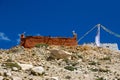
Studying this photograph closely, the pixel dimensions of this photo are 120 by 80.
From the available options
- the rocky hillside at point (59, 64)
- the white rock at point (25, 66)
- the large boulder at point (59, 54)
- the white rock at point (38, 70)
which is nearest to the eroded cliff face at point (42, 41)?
the rocky hillside at point (59, 64)

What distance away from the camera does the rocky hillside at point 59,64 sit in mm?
25141

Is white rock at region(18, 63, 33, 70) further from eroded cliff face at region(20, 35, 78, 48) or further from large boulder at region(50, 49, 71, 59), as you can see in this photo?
eroded cliff face at region(20, 35, 78, 48)

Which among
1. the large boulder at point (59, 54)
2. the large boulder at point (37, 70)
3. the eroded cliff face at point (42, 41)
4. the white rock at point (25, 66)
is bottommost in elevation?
the large boulder at point (37, 70)

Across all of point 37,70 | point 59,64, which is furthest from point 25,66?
point 59,64

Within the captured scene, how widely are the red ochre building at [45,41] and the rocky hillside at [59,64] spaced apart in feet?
3.61

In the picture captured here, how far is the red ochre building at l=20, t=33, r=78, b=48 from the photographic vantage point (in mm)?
36812

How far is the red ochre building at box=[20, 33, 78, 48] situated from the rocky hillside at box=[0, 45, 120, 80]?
3.61 feet

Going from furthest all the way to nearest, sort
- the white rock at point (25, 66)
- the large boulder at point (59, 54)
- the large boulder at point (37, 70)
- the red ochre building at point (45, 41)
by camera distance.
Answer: the red ochre building at point (45, 41) < the large boulder at point (59, 54) < the white rock at point (25, 66) < the large boulder at point (37, 70)

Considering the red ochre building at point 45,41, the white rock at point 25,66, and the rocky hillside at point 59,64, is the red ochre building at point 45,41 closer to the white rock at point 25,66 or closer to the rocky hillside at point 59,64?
the rocky hillside at point 59,64

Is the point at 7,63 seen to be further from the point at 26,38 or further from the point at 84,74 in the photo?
the point at 26,38

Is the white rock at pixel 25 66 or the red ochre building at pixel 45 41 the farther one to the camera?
the red ochre building at pixel 45 41

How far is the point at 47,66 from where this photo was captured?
28047mm

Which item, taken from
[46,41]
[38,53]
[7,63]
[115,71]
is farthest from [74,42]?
[7,63]

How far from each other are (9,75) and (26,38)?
14.1 meters
